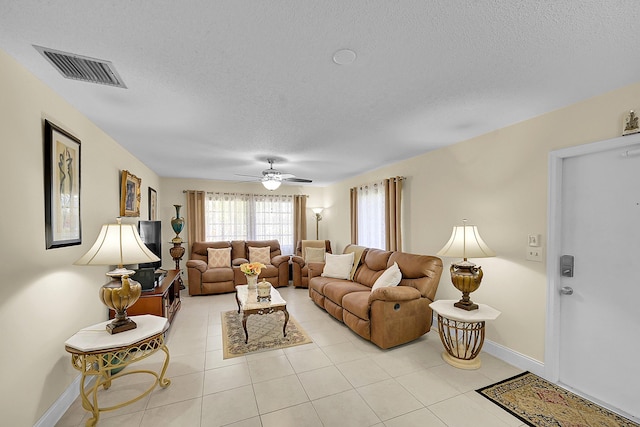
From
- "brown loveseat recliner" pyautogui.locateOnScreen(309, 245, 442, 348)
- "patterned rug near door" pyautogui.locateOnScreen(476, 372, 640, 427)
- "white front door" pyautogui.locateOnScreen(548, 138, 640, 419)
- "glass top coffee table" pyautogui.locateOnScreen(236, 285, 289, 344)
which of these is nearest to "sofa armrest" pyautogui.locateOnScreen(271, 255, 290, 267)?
"brown loveseat recliner" pyautogui.locateOnScreen(309, 245, 442, 348)

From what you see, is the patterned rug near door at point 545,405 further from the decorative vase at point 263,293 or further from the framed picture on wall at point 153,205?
the framed picture on wall at point 153,205

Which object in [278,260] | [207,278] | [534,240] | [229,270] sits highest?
[534,240]

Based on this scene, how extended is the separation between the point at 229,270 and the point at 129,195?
2.45m

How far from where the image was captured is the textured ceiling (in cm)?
122

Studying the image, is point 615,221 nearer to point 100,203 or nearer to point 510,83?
point 510,83

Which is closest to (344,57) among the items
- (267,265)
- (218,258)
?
(267,265)

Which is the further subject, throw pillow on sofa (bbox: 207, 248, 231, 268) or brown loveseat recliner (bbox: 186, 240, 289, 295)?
throw pillow on sofa (bbox: 207, 248, 231, 268)

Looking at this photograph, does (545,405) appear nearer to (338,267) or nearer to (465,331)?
(465,331)

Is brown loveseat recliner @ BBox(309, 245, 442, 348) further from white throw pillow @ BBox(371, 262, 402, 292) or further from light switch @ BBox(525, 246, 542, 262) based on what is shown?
light switch @ BBox(525, 246, 542, 262)

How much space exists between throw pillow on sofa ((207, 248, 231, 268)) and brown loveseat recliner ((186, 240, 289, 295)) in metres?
0.10

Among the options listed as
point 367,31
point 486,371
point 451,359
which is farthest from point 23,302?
point 486,371

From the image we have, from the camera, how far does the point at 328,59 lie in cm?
158

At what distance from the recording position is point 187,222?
6004mm

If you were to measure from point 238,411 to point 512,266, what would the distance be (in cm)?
283
